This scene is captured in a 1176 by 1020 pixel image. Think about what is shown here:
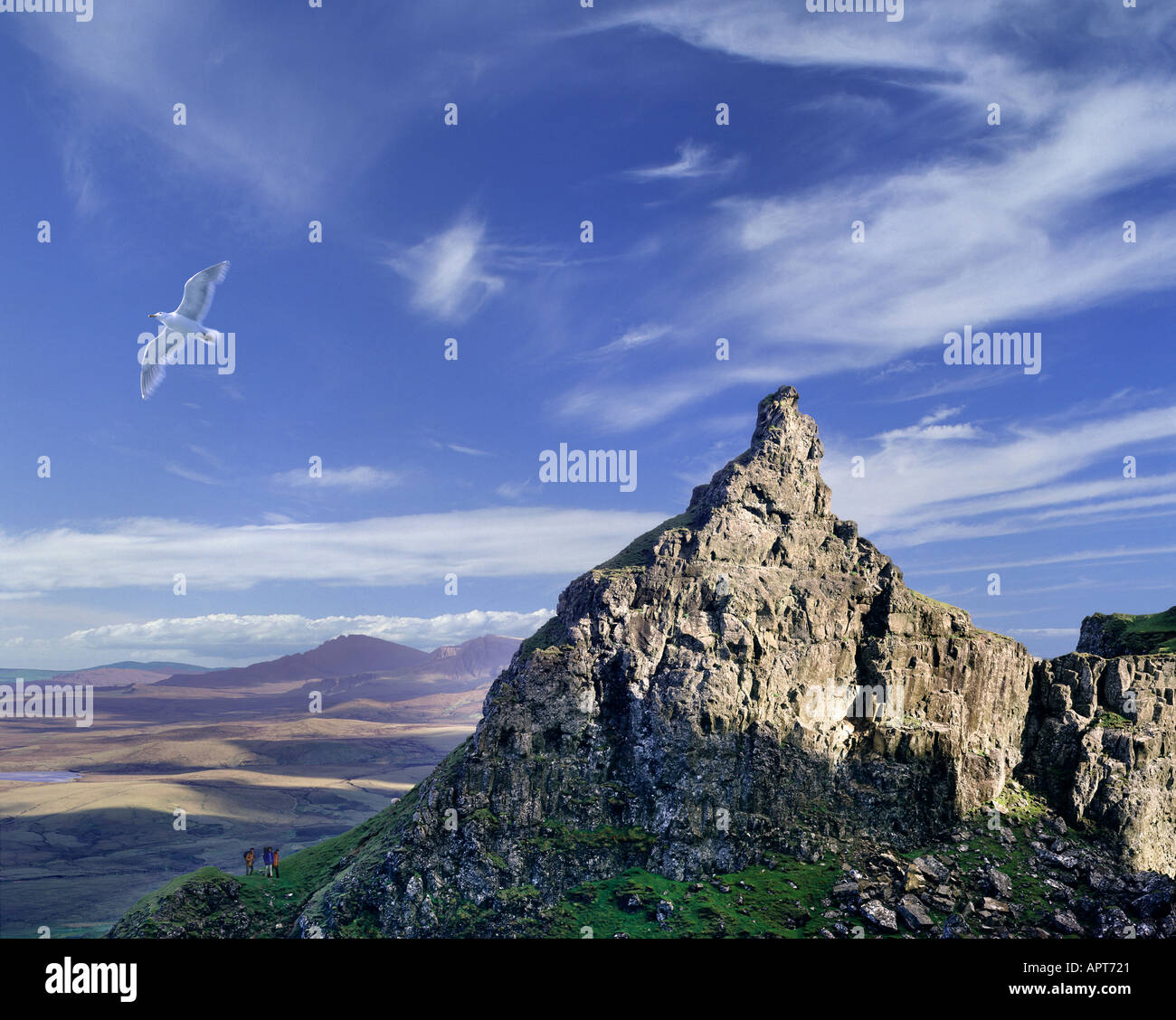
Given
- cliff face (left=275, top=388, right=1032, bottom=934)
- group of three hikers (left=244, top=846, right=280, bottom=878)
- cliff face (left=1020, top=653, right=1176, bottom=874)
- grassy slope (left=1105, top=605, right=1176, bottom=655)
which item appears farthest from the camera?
grassy slope (left=1105, top=605, right=1176, bottom=655)

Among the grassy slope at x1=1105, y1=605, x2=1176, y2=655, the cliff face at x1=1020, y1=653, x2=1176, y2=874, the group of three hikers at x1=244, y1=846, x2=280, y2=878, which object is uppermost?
the grassy slope at x1=1105, y1=605, x2=1176, y2=655

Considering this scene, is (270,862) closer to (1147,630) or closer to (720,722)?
(720,722)

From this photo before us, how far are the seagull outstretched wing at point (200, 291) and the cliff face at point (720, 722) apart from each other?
202ft

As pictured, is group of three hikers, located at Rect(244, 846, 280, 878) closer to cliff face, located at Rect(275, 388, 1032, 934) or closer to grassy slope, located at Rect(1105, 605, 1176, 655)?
cliff face, located at Rect(275, 388, 1032, 934)

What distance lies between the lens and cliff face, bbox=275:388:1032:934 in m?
93.6

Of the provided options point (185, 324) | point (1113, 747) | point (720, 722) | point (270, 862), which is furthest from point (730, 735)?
point (185, 324)

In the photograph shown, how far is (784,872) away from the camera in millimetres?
91625

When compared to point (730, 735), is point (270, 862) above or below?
below

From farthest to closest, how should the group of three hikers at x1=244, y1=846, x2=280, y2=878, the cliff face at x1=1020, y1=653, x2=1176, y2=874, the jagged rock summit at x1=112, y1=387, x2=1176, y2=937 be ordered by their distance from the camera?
the group of three hikers at x1=244, y1=846, x2=280, y2=878, the cliff face at x1=1020, y1=653, x2=1176, y2=874, the jagged rock summit at x1=112, y1=387, x2=1176, y2=937

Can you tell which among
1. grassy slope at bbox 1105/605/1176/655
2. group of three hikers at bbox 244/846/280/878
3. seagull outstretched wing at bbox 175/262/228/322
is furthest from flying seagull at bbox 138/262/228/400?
grassy slope at bbox 1105/605/1176/655

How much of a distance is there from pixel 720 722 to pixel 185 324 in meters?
75.7

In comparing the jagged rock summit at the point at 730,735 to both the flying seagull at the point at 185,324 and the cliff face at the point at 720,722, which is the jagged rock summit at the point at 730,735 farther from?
the flying seagull at the point at 185,324

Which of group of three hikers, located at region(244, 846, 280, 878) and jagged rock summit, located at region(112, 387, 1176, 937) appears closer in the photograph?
jagged rock summit, located at region(112, 387, 1176, 937)

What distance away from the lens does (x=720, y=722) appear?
326ft
